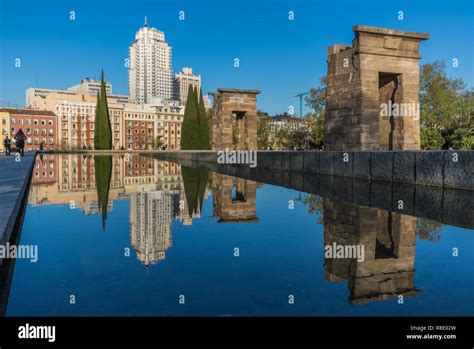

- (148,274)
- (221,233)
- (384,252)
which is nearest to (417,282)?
(384,252)

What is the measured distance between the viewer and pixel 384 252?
3.73 metres

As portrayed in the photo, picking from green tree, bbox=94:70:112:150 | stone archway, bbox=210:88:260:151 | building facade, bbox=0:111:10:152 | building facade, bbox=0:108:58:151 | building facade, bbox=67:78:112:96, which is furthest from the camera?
building facade, bbox=67:78:112:96

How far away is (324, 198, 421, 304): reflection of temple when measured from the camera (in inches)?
109

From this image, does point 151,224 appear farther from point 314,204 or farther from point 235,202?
point 314,204

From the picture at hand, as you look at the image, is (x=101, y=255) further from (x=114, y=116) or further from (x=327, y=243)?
(x=114, y=116)

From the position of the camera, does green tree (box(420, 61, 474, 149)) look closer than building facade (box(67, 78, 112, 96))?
Yes

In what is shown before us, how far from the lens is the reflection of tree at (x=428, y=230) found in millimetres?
4293

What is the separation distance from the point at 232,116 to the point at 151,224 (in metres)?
23.1

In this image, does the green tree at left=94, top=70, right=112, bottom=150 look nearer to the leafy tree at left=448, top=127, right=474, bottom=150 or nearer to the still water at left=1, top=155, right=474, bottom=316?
the leafy tree at left=448, top=127, right=474, bottom=150

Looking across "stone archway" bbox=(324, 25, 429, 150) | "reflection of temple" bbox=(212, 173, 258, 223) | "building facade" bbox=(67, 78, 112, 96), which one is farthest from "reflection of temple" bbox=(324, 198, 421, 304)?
"building facade" bbox=(67, 78, 112, 96)

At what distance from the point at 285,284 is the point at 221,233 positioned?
1.92 m

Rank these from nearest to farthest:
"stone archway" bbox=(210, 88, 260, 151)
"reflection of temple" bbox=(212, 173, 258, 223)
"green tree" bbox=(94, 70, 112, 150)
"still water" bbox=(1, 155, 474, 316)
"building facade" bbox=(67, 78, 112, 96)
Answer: "still water" bbox=(1, 155, 474, 316), "reflection of temple" bbox=(212, 173, 258, 223), "stone archway" bbox=(210, 88, 260, 151), "green tree" bbox=(94, 70, 112, 150), "building facade" bbox=(67, 78, 112, 96)

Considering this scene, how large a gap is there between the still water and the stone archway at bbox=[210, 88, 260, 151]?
846 inches

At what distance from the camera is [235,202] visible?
24.7ft
